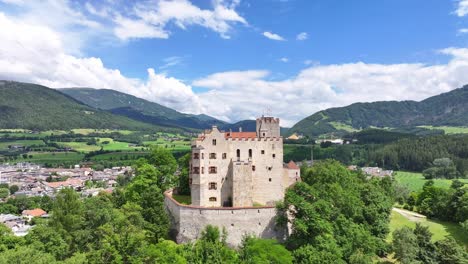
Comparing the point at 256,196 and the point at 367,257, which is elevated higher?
the point at 256,196

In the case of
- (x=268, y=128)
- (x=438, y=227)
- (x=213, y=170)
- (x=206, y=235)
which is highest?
(x=268, y=128)

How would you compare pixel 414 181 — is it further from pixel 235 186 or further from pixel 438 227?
pixel 235 186

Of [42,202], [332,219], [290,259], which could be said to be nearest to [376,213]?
[332,219]

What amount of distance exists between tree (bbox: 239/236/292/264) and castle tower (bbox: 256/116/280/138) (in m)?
20.0

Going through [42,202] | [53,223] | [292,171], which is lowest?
[42,202]

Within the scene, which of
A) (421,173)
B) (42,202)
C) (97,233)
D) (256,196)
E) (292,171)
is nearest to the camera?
(97,233)

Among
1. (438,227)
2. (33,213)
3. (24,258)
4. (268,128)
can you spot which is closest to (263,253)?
(268,128)

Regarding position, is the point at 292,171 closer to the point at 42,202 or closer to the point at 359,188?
the point at 359,188

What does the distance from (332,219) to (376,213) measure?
42.8ft

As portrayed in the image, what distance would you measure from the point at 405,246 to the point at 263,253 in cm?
2422

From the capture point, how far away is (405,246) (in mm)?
53594

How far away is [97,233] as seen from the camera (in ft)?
170

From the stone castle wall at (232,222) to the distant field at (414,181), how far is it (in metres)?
90.8

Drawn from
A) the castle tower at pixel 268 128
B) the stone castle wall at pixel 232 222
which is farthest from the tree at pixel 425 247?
the castle tower at pixel 268 128
